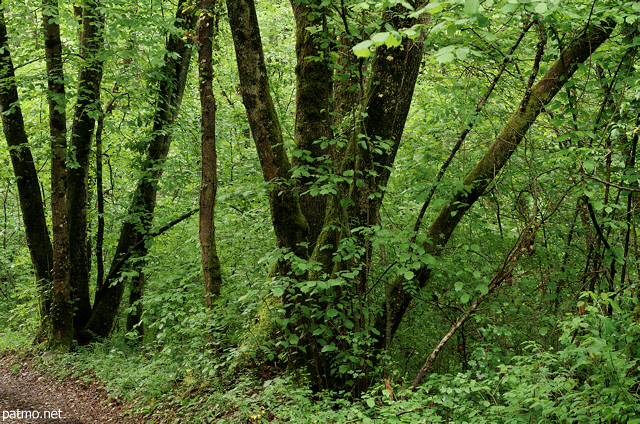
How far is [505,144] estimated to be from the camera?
15.1ft

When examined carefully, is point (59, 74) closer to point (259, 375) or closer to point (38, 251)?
point (38, 251)

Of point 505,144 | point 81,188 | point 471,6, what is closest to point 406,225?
point 505,144

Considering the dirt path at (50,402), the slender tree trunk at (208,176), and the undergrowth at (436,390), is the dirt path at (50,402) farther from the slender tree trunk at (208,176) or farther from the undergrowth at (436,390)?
the slender tree trunk at (208,176)

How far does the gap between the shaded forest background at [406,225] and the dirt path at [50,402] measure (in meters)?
0.32

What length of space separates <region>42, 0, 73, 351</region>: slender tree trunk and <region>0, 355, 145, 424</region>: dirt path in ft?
2.75

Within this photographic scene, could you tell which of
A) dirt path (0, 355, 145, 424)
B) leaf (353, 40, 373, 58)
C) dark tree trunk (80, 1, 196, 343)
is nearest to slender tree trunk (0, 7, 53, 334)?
dark tree trunk (80, 1, 196, 343)

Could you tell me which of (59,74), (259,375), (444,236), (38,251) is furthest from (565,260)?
(38,251)

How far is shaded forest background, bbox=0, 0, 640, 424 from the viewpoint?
11.4ft

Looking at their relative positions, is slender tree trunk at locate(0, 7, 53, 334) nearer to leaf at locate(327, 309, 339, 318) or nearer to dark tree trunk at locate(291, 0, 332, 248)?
dark tree trunk at locate(291, 0, 332, 248)

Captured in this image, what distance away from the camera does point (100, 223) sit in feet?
31.2

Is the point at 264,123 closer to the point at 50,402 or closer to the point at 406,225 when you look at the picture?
the point at 406,225

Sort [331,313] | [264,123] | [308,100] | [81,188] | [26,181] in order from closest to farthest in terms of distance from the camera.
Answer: [331,313] < [264,123] < [308,100] < [26,181] < [81,188]

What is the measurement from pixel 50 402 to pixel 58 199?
3769 millimetres

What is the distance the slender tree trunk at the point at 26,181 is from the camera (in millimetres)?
8125
